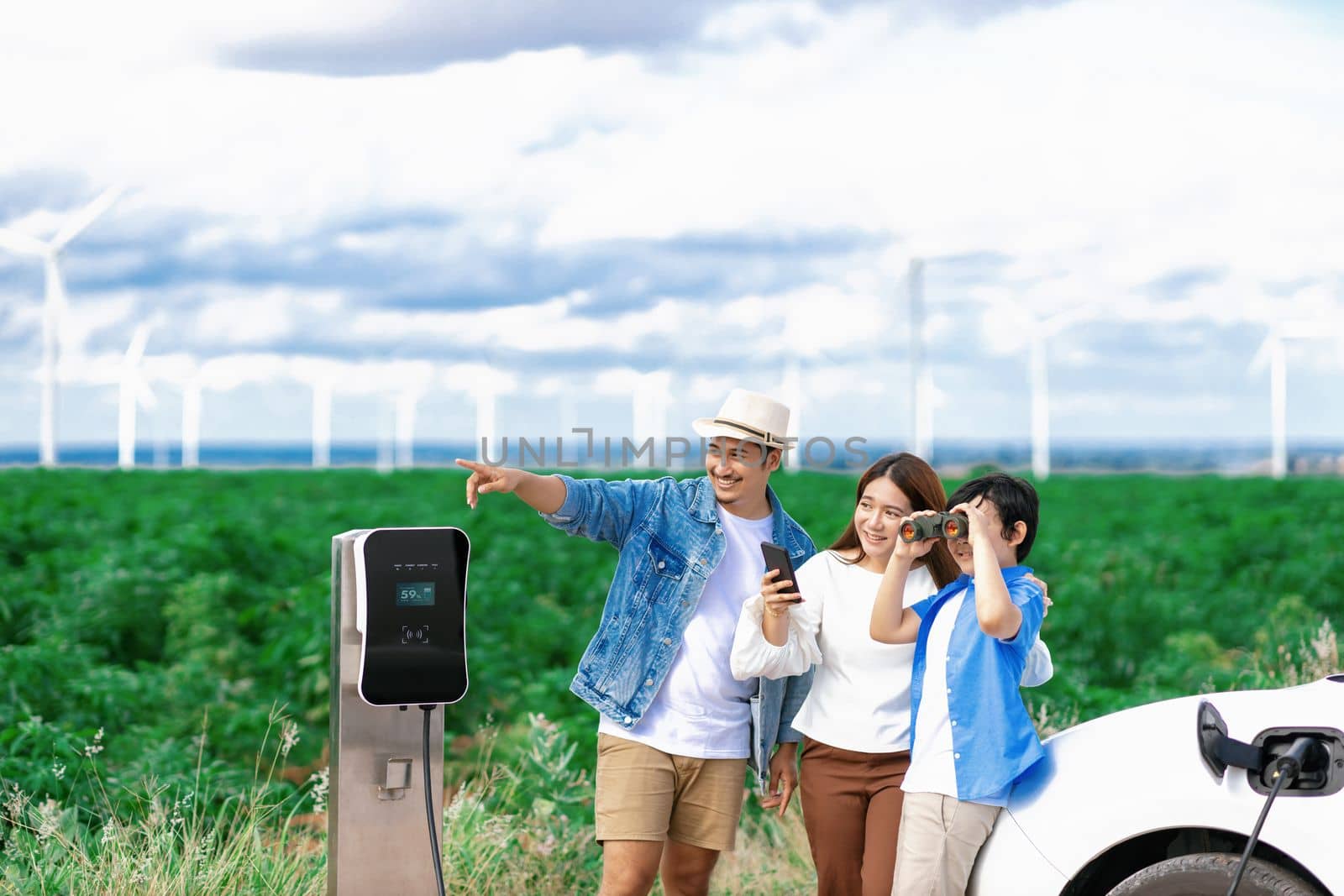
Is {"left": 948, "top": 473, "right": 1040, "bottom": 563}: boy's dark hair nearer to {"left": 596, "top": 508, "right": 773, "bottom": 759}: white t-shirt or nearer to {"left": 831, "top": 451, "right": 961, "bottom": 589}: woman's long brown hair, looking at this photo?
{"left": 831, "top": 451, "right": 961, "bottom": 589}: woman's long brown hair

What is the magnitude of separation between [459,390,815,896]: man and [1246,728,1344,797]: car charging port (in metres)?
1.41

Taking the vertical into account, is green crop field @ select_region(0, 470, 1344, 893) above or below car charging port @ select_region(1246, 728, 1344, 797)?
below

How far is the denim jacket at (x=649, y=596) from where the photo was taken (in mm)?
4148

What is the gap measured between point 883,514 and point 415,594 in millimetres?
1343

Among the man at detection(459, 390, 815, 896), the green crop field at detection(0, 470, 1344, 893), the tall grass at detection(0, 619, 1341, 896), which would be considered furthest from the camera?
the green crop field at detection(0, 470, 1344, 893)

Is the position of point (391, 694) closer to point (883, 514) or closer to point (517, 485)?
point (517, 485)

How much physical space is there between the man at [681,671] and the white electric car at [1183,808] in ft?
2.74

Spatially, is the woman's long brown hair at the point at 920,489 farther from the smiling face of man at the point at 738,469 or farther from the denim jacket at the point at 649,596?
the denim jacket at the point at 649,596

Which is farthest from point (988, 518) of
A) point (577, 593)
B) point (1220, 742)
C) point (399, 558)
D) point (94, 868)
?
point (577, 593)

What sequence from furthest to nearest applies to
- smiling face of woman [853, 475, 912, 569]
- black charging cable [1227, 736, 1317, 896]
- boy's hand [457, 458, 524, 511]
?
smiling face of woman [853, 475, 912, 569], boy's hand [457, 458, 524, 511], black charging cable [1227, 736, 1317, 896]

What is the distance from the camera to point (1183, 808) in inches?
132

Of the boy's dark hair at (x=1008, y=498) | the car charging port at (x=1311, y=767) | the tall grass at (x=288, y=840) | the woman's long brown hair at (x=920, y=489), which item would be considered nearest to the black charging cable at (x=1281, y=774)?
the car charging port at (x=1311, y=767)

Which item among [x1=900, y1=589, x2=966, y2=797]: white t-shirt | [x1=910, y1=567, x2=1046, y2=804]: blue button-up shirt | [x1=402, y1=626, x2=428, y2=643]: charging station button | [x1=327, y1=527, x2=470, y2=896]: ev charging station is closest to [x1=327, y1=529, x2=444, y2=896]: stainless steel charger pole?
[x1=327, y1=527, x2=470, y2=896]: ev charging station

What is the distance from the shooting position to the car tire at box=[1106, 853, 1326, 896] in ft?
10.6
